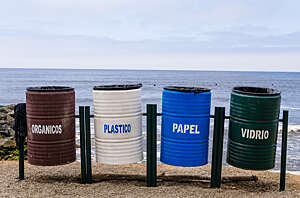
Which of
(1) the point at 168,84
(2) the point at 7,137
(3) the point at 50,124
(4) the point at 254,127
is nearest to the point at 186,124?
(4) the point at 254,127

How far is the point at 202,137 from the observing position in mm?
5180

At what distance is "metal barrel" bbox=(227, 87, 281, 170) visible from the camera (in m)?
4.82

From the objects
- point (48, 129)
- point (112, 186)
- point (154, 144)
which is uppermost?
point (48, 129)

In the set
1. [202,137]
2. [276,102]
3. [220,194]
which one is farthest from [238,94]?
[220,194]

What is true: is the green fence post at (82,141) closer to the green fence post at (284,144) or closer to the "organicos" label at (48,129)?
the "organicos" label at (48,129)

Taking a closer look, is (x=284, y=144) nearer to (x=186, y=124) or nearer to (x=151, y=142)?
(x=186, y=124)

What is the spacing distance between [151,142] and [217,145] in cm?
117

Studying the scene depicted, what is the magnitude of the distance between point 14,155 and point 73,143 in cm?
487

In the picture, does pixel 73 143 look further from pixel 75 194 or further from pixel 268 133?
pixel 268 133

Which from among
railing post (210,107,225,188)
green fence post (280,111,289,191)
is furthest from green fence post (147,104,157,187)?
green fence post (280,111,289,191)

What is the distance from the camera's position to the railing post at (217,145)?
17.1 feet

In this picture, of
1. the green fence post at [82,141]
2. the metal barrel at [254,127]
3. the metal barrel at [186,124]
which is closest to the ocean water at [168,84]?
the metal barrel at [254,127]

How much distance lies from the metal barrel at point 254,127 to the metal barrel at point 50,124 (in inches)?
114

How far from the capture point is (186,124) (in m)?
5.07
